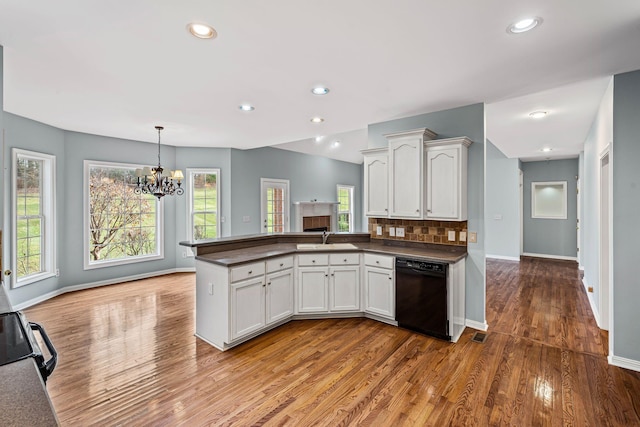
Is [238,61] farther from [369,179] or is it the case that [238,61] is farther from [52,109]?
[52,109]

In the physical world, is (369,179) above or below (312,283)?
above

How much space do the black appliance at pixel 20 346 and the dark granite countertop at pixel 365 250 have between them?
163 cm

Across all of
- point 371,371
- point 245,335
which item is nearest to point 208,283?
point 245,335

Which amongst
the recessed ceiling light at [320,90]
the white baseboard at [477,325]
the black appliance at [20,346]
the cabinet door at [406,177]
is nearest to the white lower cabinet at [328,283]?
the cabinet door at [406,177]

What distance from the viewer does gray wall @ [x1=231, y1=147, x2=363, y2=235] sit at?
21.6ft

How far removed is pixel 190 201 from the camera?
6.35m

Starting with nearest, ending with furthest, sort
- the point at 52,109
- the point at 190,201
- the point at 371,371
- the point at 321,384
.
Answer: the point at 321,384 < the point at 371,371 < the point at 52,109 < the point at 190,201

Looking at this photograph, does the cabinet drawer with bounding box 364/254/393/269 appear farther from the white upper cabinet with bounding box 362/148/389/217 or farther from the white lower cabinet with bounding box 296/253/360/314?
the white upper cabinet with bounding box 362/148/389/217

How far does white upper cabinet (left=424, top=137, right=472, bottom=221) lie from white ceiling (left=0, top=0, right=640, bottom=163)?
20.2 inches

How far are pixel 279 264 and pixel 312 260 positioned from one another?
1.38ft

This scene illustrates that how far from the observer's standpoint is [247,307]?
3.18 meters

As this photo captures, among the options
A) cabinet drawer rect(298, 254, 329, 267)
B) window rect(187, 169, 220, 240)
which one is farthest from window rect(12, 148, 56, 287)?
cabinet drawer rect(298, 254, 329, 267)

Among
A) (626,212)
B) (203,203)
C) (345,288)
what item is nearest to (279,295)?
(345,288)

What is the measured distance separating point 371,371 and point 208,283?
5.88ft
